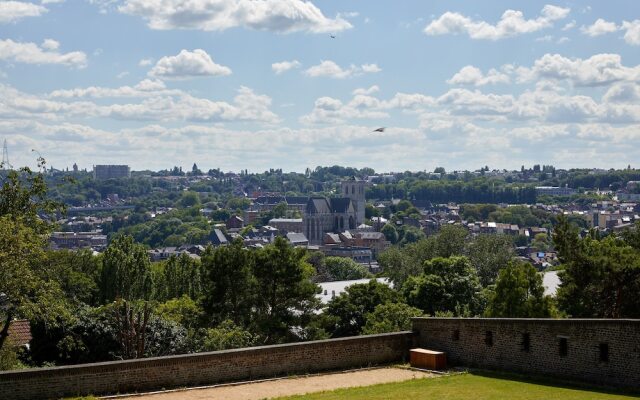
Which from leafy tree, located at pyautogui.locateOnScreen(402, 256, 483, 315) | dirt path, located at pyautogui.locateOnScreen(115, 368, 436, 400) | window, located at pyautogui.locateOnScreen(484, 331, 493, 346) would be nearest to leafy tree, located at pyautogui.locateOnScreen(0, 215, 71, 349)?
Answer: dirt path, located at pyautogui.locateOnScreen(115, 368, 436, 400)

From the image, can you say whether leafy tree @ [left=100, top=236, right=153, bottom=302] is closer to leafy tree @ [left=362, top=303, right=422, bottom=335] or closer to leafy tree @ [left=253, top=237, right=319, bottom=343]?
leafy tree @ [left=253, top=237, right=319, bottom=343]

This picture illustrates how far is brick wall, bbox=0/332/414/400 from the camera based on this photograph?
17.4 meters

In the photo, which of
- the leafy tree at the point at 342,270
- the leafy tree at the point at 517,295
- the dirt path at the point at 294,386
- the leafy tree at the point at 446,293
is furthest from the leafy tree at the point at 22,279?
the leafy tree at the point at 342,270

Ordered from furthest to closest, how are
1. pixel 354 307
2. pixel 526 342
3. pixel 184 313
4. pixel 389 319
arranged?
pixel 354 307 < pixel 184 313 < pixel 389 319 < pixel 526 342

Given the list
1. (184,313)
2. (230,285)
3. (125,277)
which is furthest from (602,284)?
(125,277)

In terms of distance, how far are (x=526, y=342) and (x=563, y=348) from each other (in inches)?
39.4

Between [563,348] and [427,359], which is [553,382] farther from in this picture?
[427,359]

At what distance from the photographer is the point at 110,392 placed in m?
18.0

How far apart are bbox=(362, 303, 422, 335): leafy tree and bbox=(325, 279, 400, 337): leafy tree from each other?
3.14 meters

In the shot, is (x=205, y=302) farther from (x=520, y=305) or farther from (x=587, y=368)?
(x=587, y=368)

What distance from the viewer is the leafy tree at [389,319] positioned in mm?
34719

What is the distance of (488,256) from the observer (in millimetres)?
67625

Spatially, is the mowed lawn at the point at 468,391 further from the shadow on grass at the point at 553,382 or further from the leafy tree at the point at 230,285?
the leafy tree at the point at 230,285

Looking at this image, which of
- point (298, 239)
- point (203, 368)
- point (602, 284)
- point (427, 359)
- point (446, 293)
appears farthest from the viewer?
point (298, 239)
